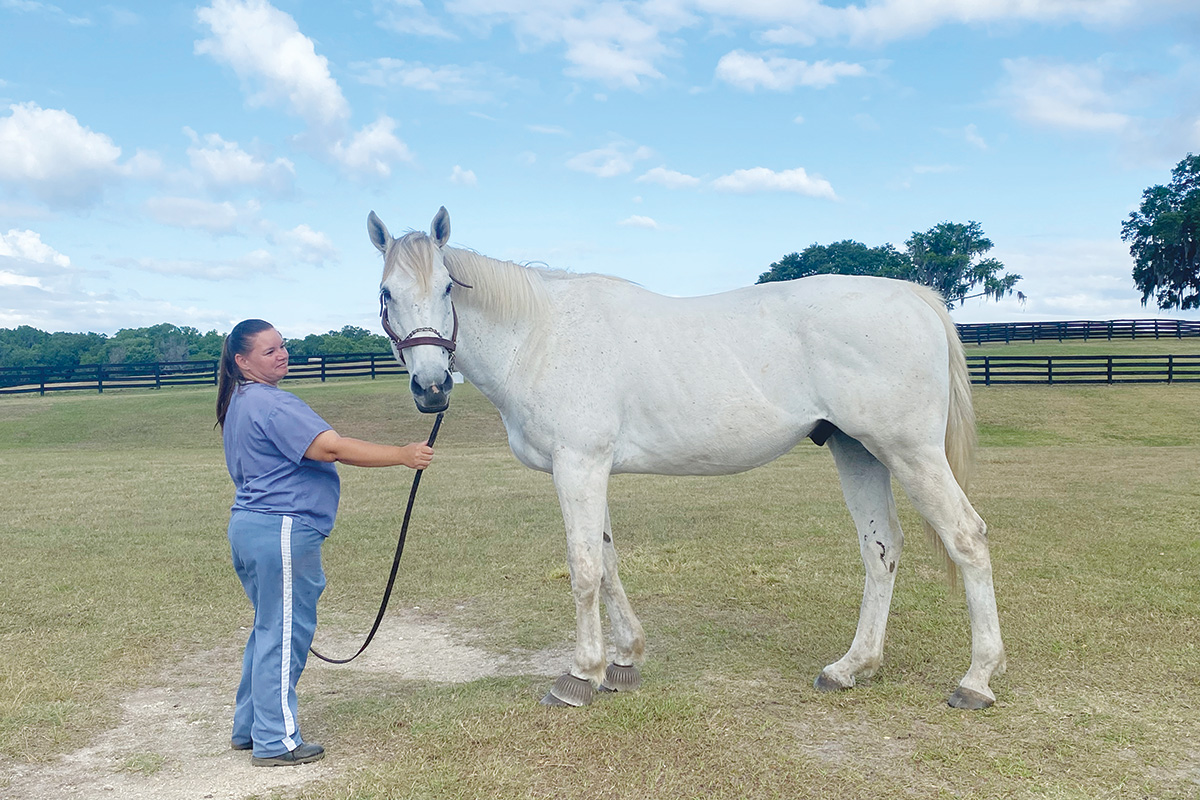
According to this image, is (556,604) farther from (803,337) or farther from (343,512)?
(343,512)

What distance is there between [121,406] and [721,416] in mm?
28329

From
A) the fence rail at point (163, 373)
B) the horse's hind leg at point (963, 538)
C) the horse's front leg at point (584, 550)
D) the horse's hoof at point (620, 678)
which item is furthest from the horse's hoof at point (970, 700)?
the fence rail at point (163, 373)

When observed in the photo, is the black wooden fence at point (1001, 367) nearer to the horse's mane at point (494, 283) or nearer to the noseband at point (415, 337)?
the horse's mane at point (494, 283)

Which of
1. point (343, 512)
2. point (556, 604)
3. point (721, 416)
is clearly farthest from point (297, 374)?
point (721, 416)

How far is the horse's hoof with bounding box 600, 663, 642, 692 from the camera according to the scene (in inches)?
181

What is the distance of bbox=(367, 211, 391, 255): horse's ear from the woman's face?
0.72 metres

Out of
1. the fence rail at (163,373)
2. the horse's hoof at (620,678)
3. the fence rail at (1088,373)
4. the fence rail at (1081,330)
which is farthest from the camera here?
the fence rail at (1081,330)

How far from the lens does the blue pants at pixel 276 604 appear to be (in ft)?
12.0

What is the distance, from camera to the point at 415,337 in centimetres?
404

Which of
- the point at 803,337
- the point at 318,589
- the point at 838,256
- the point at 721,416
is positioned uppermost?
the point at 838,256

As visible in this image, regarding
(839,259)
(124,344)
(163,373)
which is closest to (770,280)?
(839,259)

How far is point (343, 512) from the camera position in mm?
11383

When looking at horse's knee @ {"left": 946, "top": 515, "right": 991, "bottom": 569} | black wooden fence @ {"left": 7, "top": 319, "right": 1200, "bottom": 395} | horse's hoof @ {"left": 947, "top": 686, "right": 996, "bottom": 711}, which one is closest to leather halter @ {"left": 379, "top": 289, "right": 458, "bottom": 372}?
horse's knee @ {"left": 946, "top": 515, "right": 991, "bottom": 569}

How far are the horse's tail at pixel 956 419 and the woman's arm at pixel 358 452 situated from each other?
277 cm
